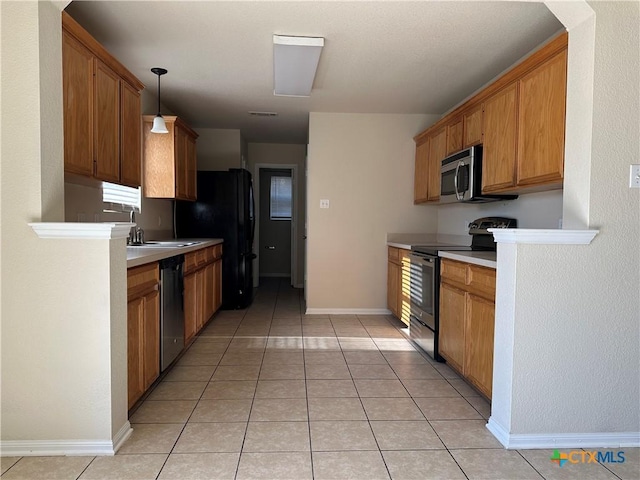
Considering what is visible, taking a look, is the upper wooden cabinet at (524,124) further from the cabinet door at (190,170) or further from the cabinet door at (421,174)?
the cabinet door at (190,170)

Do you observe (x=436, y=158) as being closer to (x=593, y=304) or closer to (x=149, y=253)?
(x=593, y=304)

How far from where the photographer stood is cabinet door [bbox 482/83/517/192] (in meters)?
2.70

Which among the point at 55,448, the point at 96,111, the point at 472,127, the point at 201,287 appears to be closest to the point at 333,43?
the point at 472,127

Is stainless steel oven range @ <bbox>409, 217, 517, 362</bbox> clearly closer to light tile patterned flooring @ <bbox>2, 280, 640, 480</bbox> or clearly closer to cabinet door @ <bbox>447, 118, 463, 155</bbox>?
light tile patterned flooring @ <bbox>2, 280, 640, 480</bbox>

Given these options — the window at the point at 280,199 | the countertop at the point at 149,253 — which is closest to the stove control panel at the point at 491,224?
the countertop at the point at 149,253

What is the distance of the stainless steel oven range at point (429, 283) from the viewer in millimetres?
3201

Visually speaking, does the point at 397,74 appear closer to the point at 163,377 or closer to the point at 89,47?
the point at 89,47

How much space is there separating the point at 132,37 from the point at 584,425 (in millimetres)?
3536

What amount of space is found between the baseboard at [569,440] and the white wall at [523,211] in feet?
4.11

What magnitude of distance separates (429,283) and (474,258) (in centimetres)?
83

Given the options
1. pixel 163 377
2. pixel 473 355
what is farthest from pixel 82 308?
pixel 473 355

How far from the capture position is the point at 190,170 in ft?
14.9

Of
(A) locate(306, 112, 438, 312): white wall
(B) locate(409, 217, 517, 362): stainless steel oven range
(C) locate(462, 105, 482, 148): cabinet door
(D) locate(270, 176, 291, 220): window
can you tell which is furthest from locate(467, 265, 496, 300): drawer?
(D) locate(270, 176, 291, 220): window

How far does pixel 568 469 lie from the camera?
5.95 ft
